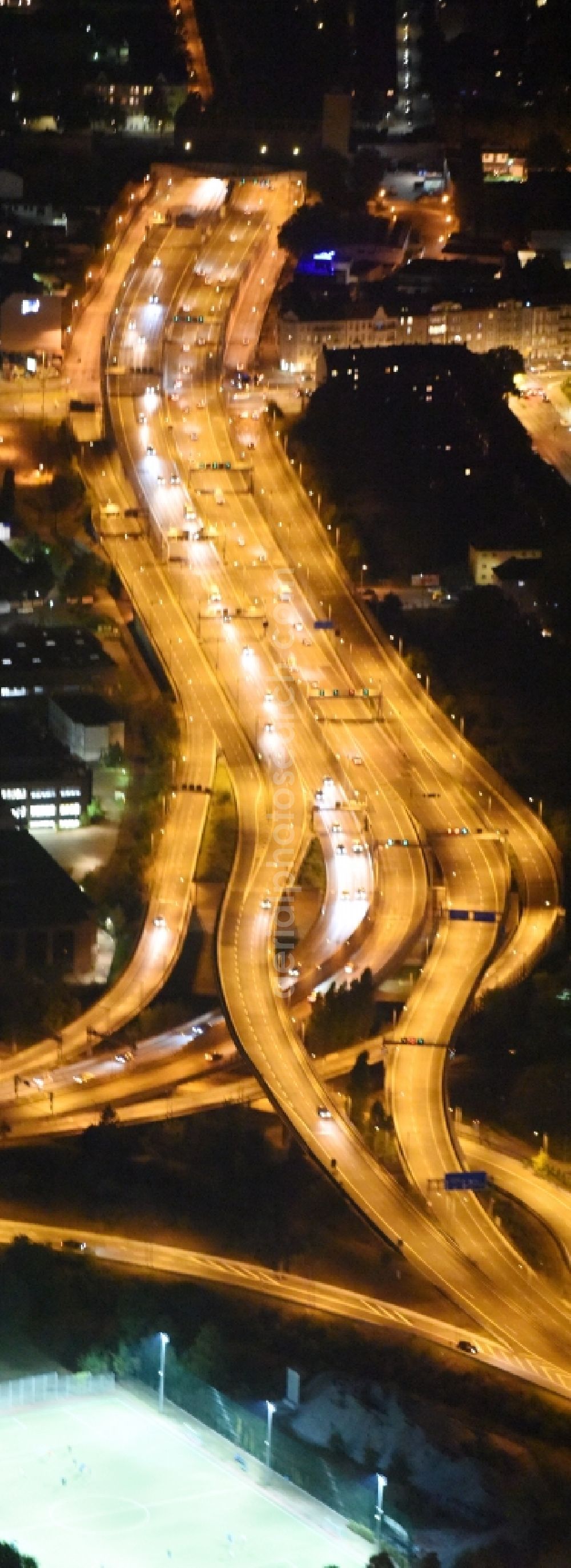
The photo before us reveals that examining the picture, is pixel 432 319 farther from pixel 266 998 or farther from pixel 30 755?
pixel 266 998

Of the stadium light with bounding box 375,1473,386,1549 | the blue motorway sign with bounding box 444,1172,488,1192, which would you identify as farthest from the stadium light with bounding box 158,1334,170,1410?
the blue motorway sign with bounding box 444,1172,488,1192

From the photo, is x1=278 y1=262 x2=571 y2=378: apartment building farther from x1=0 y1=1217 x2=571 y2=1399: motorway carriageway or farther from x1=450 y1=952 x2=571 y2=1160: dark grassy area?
x1=0 y1=1217 x2=571 y2=1399: motorway carriageway

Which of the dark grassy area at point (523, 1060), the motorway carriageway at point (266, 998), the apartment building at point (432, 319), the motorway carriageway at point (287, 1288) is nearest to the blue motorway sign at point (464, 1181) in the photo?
the motorway carriageway at point (266, 998)

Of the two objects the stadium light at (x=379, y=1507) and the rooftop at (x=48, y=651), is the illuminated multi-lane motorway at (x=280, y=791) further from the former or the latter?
the stadium light at (x=379, y=1507)

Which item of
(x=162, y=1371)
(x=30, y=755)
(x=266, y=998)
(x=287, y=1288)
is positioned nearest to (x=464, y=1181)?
(x=287, y=1288)

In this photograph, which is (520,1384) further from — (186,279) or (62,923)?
(186,279)

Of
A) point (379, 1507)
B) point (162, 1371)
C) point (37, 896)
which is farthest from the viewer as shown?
point (37, 896)

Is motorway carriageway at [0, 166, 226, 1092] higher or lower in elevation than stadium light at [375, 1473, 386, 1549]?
higher
